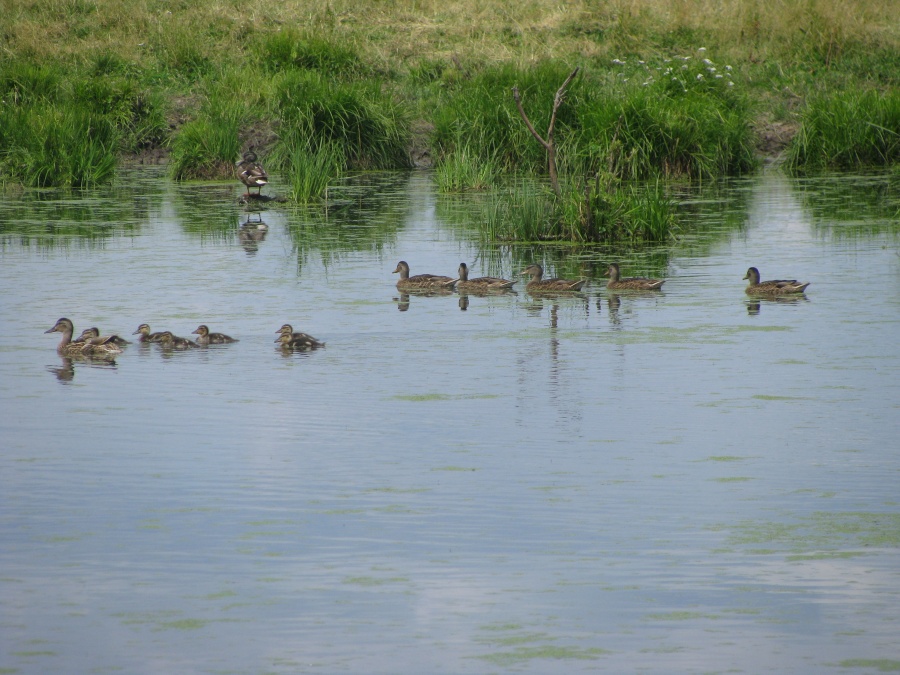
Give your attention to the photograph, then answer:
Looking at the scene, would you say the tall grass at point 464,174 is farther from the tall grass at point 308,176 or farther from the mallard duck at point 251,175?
the mallard duck at point 251,175

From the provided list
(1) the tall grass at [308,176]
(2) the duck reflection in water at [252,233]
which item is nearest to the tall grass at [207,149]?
(1) the tall grass at [308,176]

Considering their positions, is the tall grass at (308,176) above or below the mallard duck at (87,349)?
above

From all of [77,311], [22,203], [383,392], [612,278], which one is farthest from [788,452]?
[22,203]

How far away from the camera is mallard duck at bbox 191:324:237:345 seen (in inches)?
380

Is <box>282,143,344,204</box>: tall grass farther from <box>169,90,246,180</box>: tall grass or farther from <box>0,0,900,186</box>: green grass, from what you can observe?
<box>169,90,246,180</box>: tall grass

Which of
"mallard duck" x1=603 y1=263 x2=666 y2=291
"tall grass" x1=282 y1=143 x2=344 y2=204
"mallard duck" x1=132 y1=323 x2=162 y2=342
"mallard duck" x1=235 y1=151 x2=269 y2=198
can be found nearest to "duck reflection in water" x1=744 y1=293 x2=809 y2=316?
"mallard duck" x1=603 y1=263 x2=666 y2=291

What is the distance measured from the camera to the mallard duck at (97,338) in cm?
954

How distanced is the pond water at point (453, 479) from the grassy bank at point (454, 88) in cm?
484

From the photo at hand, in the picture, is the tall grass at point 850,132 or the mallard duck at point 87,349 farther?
the tall grass at point 850,132

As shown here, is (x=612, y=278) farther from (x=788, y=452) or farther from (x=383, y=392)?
(x=788, y=452)

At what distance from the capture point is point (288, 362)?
30.1 ft

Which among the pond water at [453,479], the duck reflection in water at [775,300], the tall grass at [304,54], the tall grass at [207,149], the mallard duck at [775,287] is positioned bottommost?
the pond water at [453,479]

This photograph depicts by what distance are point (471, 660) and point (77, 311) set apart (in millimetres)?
7209

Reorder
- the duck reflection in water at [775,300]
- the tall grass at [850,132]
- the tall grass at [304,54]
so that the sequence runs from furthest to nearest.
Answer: the tall grass at [304,54] < the tall grass at [850,132] < the duck reflection in water at [775,300]
